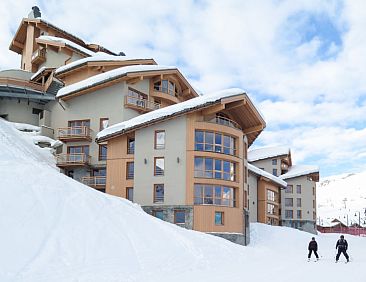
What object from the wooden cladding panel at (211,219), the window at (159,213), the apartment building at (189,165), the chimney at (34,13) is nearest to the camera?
the wooden cladding panel at (211,219)

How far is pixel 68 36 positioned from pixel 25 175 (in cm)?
3646

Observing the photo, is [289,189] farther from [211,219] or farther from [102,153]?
[211,219]

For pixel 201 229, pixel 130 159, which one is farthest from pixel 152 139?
pixel 201 229

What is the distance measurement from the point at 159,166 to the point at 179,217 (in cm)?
403

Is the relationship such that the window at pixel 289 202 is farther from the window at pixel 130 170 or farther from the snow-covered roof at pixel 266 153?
the window at pixel 130 170

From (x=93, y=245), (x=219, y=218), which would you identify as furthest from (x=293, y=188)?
(x=93, y=245)

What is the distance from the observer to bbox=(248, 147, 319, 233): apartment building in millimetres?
62062

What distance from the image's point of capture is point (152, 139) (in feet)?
106

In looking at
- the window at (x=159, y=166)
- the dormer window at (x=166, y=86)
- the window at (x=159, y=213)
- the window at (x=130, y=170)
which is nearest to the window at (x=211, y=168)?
the window at (x=159, y=166)

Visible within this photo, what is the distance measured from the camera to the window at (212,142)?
3159 cm

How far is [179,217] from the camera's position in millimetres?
30828

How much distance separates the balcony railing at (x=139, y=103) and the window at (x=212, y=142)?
9.26m

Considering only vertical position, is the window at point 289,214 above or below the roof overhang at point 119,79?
below

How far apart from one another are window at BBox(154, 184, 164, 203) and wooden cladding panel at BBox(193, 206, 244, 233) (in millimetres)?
2709
